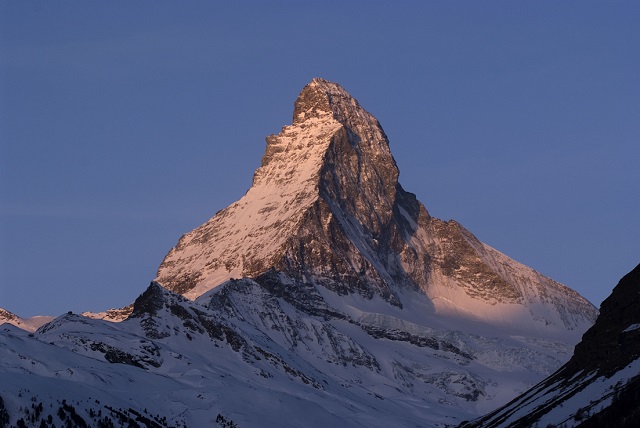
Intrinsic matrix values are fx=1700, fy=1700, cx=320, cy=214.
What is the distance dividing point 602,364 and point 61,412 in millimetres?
57708

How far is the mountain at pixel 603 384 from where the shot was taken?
142250 mm

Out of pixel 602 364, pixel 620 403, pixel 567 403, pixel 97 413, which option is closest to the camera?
pixel 620 403

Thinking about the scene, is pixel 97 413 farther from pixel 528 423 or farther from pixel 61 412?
pixel 528 423

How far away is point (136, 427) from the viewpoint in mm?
197250

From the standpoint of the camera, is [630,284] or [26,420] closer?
[26,420]

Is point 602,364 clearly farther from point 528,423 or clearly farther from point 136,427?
point 136,427

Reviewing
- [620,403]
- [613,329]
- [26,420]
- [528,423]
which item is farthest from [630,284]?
[26,420]

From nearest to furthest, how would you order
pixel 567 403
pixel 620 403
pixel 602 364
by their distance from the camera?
pixel 620 403 < pixel 567 403 < pixel 602 364

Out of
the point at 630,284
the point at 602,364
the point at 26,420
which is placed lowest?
the point at 26,420

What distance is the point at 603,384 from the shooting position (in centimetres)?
16375

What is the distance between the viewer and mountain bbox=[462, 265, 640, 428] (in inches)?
5600

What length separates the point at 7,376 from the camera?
639ft

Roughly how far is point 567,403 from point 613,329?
1046 inches

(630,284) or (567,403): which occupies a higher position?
(630,284)
